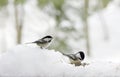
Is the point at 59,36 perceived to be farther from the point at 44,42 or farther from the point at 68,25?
the point at 44,42

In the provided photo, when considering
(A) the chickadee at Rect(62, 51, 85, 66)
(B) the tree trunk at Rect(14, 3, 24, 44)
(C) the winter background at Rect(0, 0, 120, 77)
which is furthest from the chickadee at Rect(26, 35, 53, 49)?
(B) the tree trunk at Rect(14, 3, 24, 44)

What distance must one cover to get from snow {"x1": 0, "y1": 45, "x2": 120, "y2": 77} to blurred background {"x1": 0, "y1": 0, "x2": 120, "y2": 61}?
15246 mm

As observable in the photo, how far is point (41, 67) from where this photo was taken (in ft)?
17.9

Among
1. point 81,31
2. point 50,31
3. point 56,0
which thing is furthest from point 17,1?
point 81,31

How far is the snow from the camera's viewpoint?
5.41 m

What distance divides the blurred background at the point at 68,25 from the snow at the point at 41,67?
1525 cm

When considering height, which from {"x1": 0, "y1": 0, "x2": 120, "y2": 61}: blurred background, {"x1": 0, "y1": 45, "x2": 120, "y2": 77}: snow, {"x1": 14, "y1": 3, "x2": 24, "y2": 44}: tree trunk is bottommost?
{"x1": 0, "y1": 0, "x2": 120, "y2": 61}: blurred background

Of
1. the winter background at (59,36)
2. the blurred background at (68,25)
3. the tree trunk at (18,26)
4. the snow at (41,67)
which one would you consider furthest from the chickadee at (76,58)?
the blurred background at (68,25)

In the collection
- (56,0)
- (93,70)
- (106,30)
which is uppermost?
(93,70)

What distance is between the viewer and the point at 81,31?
93.0ft

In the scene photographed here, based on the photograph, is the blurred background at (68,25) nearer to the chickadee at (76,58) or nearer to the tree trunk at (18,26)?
the tree trunk at (18,26)

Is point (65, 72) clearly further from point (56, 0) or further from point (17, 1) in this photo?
point (56, 0)

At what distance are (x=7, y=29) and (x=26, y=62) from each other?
27933mm

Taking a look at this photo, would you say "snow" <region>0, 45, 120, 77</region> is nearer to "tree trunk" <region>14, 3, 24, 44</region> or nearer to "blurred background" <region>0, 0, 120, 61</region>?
"tree trunk" <region>14, 3, 24, 44</region>
